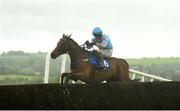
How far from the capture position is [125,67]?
1061 cm

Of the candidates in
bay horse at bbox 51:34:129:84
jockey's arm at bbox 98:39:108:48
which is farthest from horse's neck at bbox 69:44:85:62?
jockey's arm at bbox 98:39:108:48

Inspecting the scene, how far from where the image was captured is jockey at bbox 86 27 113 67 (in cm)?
985

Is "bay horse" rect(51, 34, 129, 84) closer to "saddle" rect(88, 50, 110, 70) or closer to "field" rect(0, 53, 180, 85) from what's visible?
"saddle" rect(88, 50, 110, 70)

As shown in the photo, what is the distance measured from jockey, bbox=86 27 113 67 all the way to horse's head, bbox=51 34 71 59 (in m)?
0.47

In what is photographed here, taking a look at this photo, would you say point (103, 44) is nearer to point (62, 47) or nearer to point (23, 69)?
point (62, 47)

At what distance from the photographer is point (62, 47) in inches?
387

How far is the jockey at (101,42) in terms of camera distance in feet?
32.3

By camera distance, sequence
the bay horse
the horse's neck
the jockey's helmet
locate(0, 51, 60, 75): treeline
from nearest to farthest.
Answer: the bay horse
the jockey's helmet
the horse's neck
locate(0, 51, 60, 75): treeline

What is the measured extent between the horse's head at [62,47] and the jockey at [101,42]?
0.47m

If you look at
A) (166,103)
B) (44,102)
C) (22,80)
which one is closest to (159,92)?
(166,103)

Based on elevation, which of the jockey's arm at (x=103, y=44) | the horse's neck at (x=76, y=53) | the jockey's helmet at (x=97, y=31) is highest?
the jockey's helmet at (x=97, y=31)

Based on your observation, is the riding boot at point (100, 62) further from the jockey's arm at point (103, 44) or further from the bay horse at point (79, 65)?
the jockey's arm at point (103, 44)

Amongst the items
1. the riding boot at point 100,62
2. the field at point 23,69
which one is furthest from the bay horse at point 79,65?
the field at point 23,69

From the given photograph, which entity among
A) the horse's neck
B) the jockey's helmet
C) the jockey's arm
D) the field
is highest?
the jockey's helmet
